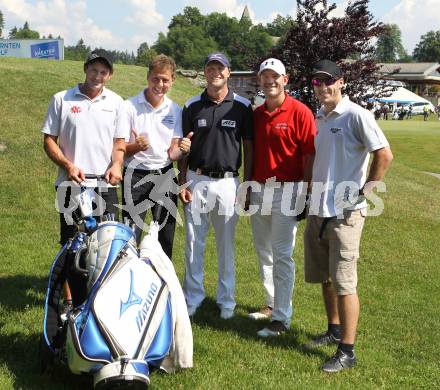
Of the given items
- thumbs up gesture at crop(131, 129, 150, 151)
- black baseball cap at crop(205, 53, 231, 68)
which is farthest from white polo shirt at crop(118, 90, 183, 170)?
black baseball cap at crop(205, 53, 231, 68)

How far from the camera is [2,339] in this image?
4.55 m

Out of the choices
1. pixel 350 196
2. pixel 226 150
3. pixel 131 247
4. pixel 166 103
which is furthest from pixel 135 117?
pixel 350 196

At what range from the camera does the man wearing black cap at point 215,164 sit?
203 inches

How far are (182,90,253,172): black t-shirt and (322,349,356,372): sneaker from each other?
76.3 inches

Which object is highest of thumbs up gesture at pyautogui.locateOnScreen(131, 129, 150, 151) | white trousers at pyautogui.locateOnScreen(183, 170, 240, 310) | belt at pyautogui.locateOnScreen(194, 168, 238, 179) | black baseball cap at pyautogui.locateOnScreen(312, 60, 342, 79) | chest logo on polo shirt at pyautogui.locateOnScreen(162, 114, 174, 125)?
black baseball cap at pyautogui.locateOnScreen(312, 60, 342, 79)

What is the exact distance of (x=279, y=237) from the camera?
512 cm

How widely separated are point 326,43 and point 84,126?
8.37 m

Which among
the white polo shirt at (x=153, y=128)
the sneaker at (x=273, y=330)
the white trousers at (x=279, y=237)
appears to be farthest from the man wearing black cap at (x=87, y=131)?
the sneaker at (x=273, y=330)

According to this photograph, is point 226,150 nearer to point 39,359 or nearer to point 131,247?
point 131,247

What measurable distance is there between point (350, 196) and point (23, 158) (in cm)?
808

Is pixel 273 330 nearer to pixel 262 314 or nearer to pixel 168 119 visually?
pixel 262 314

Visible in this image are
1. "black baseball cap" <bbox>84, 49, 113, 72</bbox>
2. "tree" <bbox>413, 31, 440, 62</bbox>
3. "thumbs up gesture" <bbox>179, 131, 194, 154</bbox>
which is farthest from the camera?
"tree" <bbox>413, 31, 440, 62</bbox>

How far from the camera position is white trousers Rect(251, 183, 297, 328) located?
507 cm

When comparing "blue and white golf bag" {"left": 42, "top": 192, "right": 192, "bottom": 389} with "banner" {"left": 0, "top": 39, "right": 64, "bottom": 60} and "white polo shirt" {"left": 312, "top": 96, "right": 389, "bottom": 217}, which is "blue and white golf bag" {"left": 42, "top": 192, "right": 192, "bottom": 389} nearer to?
"white polo shirt" {"left": 312, "top": 96, "right": 389, "bottom": 217}
